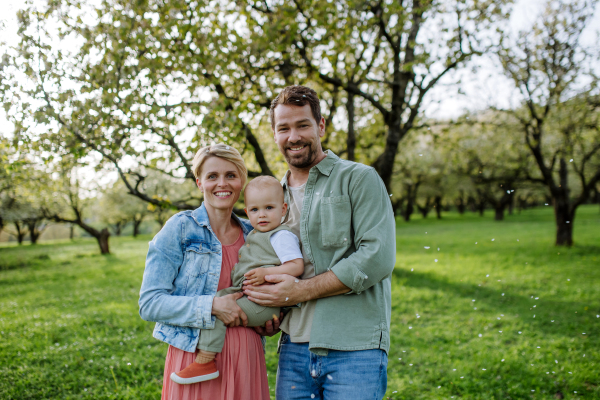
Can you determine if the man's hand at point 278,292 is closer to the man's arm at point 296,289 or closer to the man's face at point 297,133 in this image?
the man's arm at point 296,289

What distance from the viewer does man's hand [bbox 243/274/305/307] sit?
2164mm

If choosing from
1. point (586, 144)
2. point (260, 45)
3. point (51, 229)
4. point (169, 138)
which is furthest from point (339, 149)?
point (51, 229)

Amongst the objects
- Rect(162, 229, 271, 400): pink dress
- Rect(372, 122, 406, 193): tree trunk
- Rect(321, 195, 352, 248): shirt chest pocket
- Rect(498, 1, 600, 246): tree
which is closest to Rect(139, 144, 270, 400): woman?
Rect(162, 229, 271, 400): pink dress

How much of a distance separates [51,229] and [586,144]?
55.3m

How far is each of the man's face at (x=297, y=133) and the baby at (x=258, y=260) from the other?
0.85 feet

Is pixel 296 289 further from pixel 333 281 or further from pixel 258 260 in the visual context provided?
pixel 258 260

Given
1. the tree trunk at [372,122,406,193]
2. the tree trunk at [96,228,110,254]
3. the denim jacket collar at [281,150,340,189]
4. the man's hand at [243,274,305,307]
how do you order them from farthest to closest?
1. the tree trunk at [96,228,110,254]
2. the tree trunk at [372,122,406,193]
3. the denim jacket collar at [281,150,340,189]
4. the man's hand at [243,274,305,307]

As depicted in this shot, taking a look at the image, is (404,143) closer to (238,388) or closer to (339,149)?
(339,149)

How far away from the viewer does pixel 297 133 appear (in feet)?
7.94

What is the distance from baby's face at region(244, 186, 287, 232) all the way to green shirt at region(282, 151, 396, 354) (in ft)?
0.77

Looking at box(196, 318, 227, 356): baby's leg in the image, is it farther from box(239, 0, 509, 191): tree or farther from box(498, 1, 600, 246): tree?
box(498, 1, 600, 246): tree

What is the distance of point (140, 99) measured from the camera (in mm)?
5492

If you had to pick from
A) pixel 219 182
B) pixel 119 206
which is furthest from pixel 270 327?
pixel 119 206

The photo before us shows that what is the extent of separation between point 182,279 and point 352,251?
3.45 ft
